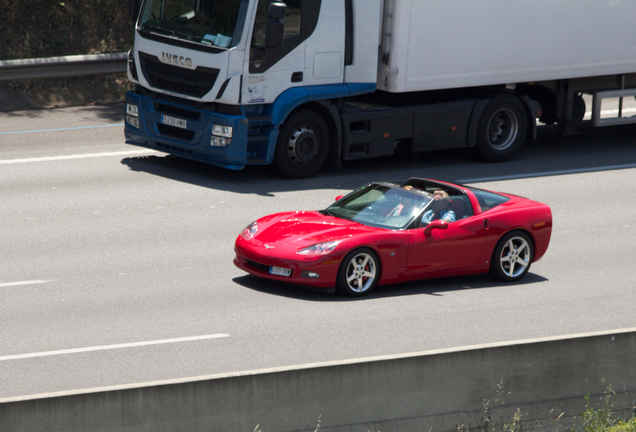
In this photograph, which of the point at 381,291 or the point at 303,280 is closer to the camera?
the point at 303,280

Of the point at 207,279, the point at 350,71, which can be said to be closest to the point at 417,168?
the point at 350,71

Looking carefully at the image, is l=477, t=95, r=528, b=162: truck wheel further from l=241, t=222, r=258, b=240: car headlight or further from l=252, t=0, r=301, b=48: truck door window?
l=241, t=222, r=258, b=240: car headlight

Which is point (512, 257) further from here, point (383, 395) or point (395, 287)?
point (383, 395)

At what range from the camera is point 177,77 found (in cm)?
1534

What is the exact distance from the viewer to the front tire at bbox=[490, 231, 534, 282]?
11.2 m

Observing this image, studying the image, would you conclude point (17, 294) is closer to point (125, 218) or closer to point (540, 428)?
point (125, 218)

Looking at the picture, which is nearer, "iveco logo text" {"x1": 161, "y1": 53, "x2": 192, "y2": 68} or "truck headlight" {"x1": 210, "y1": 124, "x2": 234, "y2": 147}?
"truck headlight" {"x1": 210, "y1": 124, "x2": 234, "y2": 147}

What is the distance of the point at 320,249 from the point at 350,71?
6.43m

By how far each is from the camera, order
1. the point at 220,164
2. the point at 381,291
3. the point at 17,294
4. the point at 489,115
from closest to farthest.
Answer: the point at 17,294, the point at 381,291, the point at 220,164, the point at 489,115

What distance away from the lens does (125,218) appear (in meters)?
13.1

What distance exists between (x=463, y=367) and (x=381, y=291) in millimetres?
3291

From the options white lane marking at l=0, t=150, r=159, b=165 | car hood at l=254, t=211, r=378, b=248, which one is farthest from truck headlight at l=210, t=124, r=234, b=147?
car hood at l=254, t=211, r=378, b=248

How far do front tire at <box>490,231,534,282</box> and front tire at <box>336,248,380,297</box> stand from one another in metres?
1.68

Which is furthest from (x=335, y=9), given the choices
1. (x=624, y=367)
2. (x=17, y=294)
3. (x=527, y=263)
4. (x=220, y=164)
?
(x=624, y=367)
